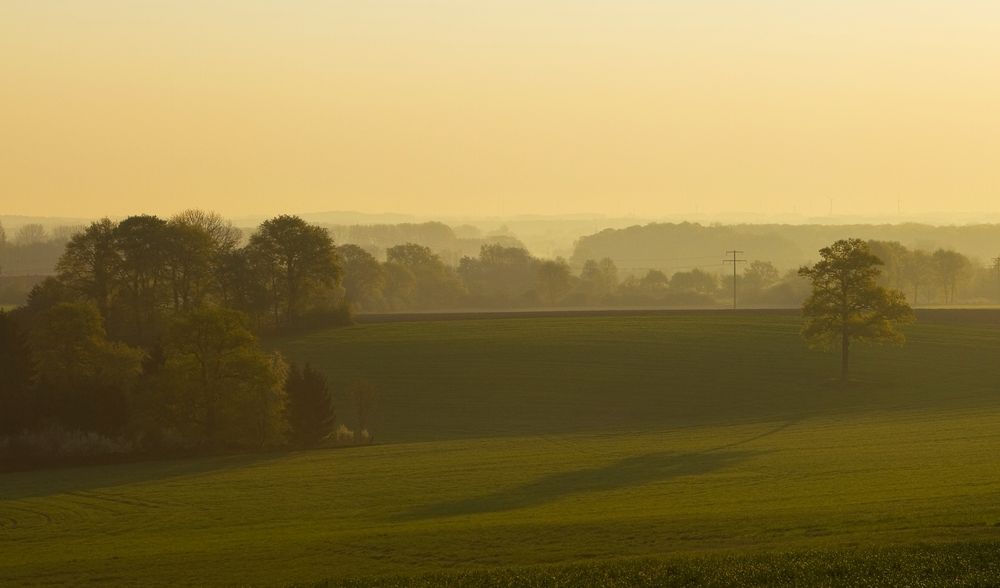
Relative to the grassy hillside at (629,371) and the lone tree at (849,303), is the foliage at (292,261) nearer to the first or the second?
the grassy hillside at (629,371)

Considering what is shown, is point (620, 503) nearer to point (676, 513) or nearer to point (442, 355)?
point (676, 513)

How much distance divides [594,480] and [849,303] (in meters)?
42.5

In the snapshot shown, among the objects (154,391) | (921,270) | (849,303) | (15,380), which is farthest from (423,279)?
(154,391)

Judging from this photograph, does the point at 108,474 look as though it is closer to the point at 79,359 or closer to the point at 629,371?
the point at 79,359

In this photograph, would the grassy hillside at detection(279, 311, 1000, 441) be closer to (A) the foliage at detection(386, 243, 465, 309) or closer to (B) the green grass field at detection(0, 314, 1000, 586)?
(B) the green grass field at detection(0, 314, 1000, 586)

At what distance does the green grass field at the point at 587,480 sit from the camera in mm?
31281

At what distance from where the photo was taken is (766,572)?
86.9 ft

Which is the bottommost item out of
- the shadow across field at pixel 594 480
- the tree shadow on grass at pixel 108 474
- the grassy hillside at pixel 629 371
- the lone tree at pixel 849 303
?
the tree shadow on grass at pixel 108 474

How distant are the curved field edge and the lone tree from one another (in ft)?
190

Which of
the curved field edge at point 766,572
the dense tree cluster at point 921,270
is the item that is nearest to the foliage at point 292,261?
the curved field edge at point 766,572

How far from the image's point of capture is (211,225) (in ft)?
372

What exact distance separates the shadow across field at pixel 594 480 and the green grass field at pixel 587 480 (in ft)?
0.80

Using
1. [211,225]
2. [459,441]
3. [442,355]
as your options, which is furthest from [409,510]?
[211,225]

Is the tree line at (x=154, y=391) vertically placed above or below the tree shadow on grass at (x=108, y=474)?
above
